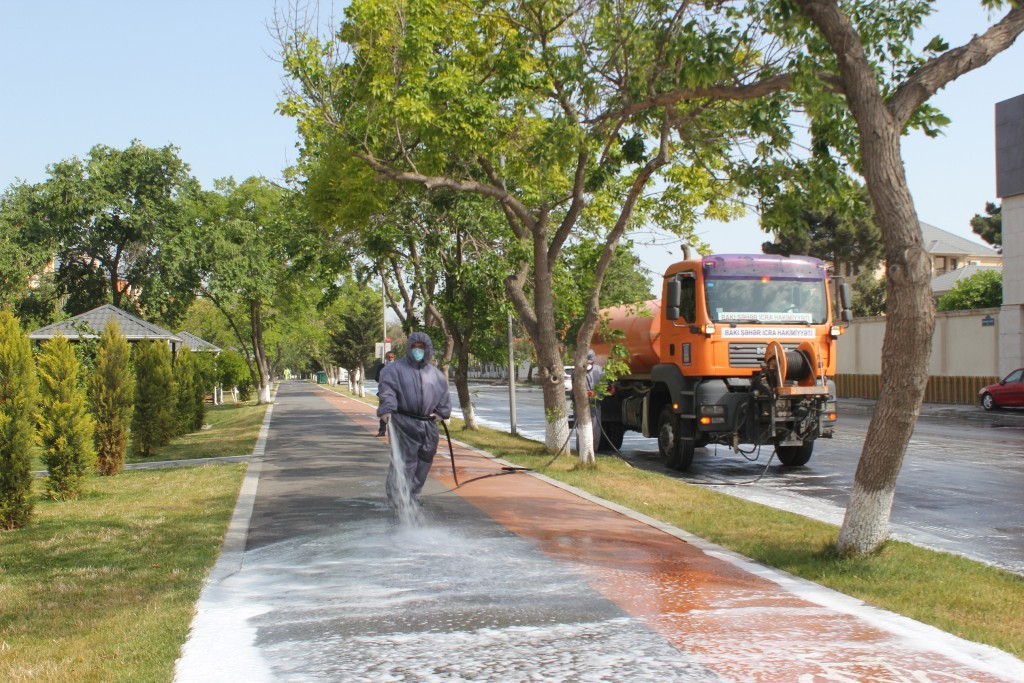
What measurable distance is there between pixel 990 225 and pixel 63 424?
66655 millimetres

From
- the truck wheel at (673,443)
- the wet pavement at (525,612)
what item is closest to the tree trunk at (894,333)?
the wet pavement at (525,612)

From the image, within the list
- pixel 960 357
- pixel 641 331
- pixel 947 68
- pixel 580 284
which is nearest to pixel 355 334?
pixel 960 357

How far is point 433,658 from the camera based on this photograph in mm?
5191

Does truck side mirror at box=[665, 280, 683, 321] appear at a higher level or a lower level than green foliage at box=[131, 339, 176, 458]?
higher

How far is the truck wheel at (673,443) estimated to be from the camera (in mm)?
15359

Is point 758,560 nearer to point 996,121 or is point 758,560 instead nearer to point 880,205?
point 880,205

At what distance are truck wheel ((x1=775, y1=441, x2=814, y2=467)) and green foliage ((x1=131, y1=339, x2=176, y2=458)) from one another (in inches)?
484

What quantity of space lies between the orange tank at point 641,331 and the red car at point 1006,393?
17452 millimetres

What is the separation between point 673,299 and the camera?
14.5 m

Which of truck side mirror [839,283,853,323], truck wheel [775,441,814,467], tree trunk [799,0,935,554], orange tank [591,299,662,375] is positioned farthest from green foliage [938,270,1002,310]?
tree trunk [799,0,935,554]

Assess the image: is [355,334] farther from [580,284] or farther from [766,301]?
[766,301]

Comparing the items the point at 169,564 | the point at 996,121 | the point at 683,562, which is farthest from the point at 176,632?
the point at 996,121

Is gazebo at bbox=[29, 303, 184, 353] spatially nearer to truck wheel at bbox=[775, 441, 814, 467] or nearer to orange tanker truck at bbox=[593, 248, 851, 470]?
orange tanker truck at bbox=[593, 248, 851, 470]

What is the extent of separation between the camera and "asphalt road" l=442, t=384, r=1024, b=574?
30.8 ft
